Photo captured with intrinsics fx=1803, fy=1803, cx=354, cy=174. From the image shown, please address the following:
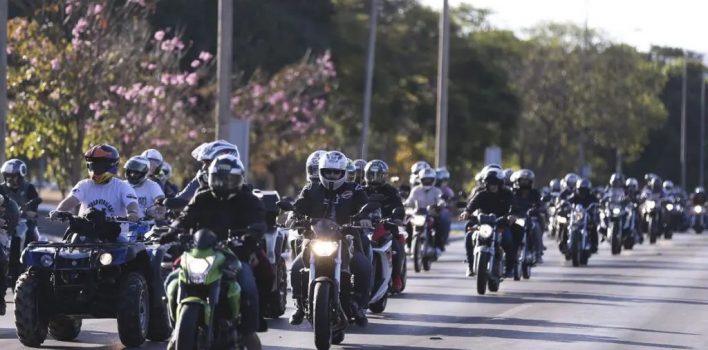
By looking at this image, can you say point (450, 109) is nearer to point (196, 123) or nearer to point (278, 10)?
point (278, 10)

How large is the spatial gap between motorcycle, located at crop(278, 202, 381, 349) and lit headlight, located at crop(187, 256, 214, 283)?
2592 millimetres

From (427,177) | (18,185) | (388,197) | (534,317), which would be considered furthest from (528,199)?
(18,185)

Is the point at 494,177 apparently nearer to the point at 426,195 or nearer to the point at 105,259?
the point at 426,195

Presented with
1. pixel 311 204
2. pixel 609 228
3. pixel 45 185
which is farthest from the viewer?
pixel 45 185

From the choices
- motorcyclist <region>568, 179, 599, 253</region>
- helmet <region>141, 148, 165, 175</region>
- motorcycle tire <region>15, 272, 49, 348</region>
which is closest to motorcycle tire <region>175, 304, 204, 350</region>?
motorcycle tire <region>15, 272, 49, 348</region>

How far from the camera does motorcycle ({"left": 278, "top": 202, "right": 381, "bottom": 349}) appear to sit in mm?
15422

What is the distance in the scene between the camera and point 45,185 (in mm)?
110438

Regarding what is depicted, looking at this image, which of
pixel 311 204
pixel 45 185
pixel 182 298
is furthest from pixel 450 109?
pixel 182 298

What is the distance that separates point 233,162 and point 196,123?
3720cm

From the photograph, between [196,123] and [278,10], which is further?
[278,10]

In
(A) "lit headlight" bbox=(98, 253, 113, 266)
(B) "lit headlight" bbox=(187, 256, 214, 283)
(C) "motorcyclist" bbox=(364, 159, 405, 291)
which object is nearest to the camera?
(B) "lit headlight" bbox=(187, 256, 214, 283)

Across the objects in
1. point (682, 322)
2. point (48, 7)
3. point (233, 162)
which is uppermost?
point (48, 7)

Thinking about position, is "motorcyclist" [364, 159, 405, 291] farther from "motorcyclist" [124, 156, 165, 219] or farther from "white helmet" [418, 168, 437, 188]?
"white helmet" [418, 168, 437, 188]

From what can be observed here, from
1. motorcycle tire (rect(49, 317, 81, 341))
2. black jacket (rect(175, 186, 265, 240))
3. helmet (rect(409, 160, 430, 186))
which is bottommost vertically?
motorcycle tire (rect(49, 317, 81, 341))
